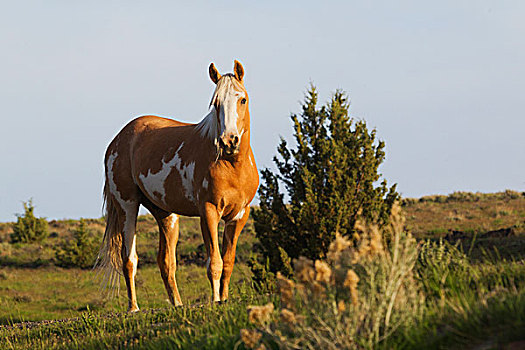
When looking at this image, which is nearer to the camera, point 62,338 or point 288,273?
point 62,338

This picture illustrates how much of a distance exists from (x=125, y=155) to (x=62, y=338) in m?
3.41

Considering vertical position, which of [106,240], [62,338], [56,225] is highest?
[56,225]

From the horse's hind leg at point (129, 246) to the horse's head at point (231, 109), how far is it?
109 inches

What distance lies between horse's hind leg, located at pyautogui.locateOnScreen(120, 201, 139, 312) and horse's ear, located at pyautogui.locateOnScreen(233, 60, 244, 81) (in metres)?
3.04

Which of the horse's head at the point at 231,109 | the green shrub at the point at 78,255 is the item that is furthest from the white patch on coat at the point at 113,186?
the green shrub at the point at 78,255

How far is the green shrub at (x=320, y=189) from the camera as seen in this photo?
1211 cm

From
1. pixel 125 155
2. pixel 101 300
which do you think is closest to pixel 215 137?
pixel 125 155

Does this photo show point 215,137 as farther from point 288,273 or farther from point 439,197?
point 439,197

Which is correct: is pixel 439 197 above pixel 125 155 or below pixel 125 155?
above

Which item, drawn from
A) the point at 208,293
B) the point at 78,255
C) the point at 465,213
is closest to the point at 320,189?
the point at 208,293

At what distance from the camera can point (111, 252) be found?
30.8 ft

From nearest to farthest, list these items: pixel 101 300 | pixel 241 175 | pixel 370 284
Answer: pixel 370 284
pixel 241 175
pixel 101 300

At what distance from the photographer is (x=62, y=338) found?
6824 millimetres

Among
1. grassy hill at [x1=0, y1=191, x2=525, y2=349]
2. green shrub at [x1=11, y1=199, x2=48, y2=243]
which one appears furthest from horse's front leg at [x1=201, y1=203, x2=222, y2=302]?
green shrub at [x1=11, y1=199, x2=48, y2=243]
